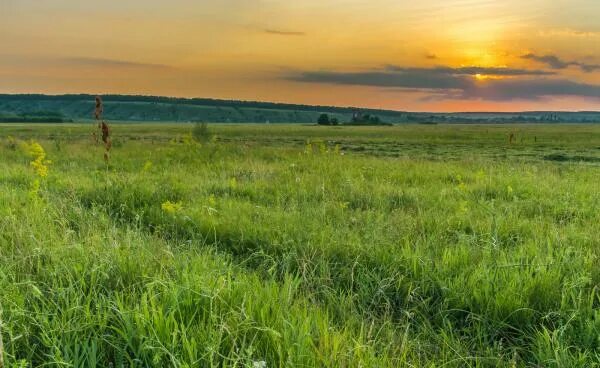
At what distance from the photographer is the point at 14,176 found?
364 inches

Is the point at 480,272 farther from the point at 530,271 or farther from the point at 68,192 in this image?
the point at 68,192

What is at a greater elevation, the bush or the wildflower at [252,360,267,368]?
the bush

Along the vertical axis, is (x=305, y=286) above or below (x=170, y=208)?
below

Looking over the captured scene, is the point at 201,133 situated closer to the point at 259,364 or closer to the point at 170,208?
the point at 170,208

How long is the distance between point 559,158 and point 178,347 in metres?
30.6

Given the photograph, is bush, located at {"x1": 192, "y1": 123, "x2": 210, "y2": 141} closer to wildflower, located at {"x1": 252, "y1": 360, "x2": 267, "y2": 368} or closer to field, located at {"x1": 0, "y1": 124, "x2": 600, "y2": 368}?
field, located at {"x1": 0, "y1": 124, "x2": 600, "y2": 368}

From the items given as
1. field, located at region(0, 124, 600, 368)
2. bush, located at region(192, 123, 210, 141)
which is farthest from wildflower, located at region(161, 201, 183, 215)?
bush, located at region(192, 123, 210, 141)

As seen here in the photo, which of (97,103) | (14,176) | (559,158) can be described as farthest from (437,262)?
(559,158)

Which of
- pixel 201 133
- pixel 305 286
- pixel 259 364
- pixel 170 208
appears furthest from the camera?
pixel 201 133

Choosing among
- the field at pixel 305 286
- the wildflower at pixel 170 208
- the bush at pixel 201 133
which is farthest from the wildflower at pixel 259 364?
the bush at pixel 201 133

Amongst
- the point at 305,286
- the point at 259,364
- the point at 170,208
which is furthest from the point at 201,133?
the point at 259,364

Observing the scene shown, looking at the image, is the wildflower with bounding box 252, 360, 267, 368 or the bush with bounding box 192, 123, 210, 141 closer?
the wildflower with bounding box 252, 360, 267, 368

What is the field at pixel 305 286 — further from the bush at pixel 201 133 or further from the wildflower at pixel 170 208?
the bush at pixel 201 133

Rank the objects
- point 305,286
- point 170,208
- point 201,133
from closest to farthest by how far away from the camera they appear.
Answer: point 305,286 < point 170,208 < point 201,133
